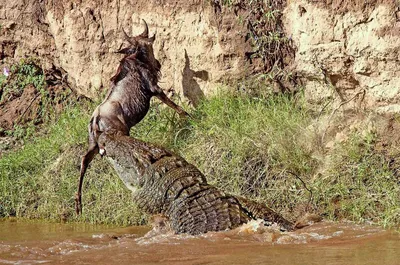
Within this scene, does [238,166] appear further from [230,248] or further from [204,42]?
[230,248]

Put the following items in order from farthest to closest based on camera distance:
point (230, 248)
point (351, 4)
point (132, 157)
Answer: point (351, 4), point (132, 157), point (230, 248)

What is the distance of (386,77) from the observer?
7.52 m

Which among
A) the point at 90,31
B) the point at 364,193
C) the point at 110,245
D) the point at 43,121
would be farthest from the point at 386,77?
the point at 43,121

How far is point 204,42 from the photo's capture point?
30.1 ft

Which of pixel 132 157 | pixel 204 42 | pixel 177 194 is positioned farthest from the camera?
pixel 204 42

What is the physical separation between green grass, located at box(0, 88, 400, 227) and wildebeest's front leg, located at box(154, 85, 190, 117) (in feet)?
0.48

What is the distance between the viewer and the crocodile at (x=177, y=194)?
241 inches

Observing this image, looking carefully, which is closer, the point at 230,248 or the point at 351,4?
the point at 230,248

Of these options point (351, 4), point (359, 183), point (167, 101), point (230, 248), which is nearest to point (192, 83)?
point (167, 101)

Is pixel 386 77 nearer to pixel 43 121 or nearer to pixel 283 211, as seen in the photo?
pixel 283 211

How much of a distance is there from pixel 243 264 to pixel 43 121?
20.1 feet

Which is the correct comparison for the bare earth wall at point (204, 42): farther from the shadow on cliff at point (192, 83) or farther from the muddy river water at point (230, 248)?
the muddy river water at point (230, 248)

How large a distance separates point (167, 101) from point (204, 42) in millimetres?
1069

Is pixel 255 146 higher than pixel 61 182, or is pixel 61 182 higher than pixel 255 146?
pixel 255 146
